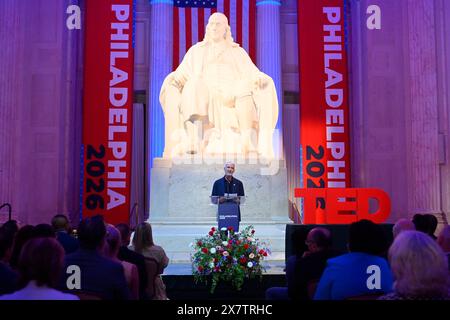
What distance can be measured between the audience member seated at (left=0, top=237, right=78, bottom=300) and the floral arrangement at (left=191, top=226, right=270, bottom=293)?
373 cm

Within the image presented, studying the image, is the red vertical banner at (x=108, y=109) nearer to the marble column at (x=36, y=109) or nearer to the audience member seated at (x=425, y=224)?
the marble column at (x=36, y=109)

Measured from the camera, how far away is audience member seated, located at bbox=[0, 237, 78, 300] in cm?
243

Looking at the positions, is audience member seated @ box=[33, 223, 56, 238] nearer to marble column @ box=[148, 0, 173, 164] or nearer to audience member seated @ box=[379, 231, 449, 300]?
audience member seated @ box=[379, 231, 449, 300]

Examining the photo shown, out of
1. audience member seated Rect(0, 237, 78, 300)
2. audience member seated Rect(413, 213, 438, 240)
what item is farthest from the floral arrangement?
audience member seated Rect(0, 237, 78, 300)

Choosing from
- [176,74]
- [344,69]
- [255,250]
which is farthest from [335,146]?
[255,250]

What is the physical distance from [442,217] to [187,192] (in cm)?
623

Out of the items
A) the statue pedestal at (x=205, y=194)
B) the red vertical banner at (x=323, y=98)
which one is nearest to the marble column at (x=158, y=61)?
the red vertical banner at (x=323, y=98)

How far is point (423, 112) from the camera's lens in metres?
13.0

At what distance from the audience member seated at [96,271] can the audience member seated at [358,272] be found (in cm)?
106

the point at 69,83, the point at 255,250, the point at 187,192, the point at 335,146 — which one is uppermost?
the point at 69,83

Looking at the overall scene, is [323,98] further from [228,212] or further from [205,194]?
[228,212]

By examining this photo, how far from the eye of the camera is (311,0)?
15.0 meters
